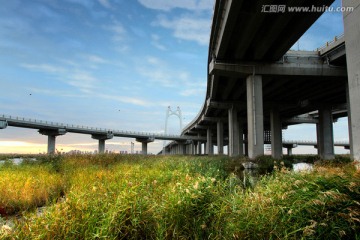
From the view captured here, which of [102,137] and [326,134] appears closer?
[326,134]

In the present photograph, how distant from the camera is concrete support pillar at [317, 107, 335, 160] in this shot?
41.4m

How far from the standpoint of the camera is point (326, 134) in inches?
1658

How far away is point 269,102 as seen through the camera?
43.7 metres

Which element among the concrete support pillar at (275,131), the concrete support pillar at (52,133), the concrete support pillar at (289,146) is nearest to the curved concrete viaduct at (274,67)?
the concrete support pillar at (275,131)

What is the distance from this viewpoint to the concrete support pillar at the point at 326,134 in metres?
41.4

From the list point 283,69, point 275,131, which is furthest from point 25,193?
point 275,131

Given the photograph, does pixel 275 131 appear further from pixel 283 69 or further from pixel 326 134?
pixel 283 69

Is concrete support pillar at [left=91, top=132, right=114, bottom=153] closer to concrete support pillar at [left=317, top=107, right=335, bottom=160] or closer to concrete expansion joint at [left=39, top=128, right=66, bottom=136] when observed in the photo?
concrete expansion joint at [left=39, top=128, right=66, bottom=136]

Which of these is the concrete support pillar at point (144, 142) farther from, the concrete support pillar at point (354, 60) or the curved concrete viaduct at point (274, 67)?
the concrete support pillar at point (354, 60)

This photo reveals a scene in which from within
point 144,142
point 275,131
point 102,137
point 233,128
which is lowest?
point 144,142

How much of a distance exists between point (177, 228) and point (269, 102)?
4242 centimetres

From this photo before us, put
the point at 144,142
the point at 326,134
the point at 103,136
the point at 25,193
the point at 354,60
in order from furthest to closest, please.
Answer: the point at 144,142 → the point at 103,136 → the point at 326,134 → the point at 354,60 → the point at 25,193

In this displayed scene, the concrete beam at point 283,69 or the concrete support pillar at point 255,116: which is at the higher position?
the concrete beam at point 283,69

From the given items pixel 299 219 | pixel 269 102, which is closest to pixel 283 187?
pixel 299 219
